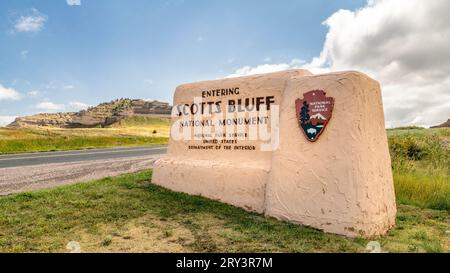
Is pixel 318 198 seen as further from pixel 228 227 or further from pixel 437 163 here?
pixel 437 163

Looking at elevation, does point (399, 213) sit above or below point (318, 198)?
below

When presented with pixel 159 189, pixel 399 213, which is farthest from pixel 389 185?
A: pixel 159 189

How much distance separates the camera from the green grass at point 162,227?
13.8ft

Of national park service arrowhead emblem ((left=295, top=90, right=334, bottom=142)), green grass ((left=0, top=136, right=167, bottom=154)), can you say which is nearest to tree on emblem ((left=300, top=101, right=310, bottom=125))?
national park service arrowhead emblem ((left=295, top=90, right=334, bottom=142))

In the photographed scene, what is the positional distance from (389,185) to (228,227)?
2.95 metres

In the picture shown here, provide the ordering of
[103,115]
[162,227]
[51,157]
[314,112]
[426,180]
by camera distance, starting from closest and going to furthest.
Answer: [162,227] < [314,112] < [426,180] < [51,157] < [103,115]

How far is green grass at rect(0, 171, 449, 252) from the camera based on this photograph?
13.8 feet

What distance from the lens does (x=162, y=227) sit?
499 cm

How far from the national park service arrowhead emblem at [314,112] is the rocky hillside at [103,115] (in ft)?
324

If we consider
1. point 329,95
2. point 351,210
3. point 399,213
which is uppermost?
point 329,95

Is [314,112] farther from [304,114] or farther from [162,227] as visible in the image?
[162,227]

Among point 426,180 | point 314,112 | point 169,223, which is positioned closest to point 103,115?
point 426,180

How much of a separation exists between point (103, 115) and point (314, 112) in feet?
373

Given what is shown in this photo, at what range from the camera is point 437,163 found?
32.8 ft
